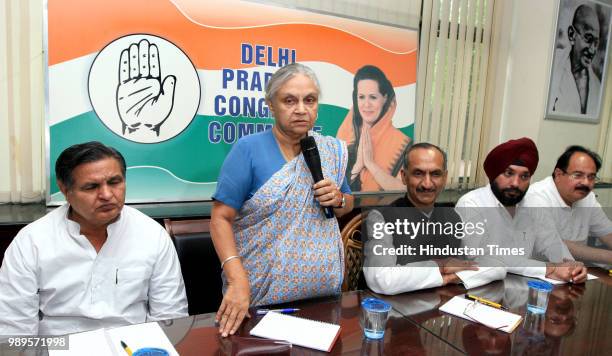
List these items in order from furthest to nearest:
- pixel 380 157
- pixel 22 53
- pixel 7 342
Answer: pixel 380 157, pixel 22 53, pixel 7 342

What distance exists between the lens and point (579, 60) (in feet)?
11.9

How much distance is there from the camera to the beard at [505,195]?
210cm

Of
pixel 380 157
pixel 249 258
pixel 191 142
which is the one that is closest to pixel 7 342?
pixel 249 258

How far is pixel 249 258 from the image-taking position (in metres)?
1.44

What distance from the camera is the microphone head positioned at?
139cm

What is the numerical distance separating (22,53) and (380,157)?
235 centimetres

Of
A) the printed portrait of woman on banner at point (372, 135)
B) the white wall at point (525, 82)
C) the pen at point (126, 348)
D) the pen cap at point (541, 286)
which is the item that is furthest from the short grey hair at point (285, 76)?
the white wall at point (525, 82)

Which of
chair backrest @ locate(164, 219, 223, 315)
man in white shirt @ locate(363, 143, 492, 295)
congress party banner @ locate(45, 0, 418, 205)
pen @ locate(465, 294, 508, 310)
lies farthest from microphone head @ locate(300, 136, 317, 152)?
congress party banner @ locate(45, 0, 418, 205)

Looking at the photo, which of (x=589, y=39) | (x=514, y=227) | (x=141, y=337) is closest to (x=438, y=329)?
(x=141, y=337)

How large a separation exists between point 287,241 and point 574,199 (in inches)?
77.9

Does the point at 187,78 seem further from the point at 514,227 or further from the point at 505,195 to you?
the point at 514,227

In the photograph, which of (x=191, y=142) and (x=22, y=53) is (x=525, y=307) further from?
(x=22, y=53)

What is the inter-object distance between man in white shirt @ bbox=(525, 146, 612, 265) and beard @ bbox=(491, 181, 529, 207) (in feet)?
0.85

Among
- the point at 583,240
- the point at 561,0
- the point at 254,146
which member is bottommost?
the point at 583,240
